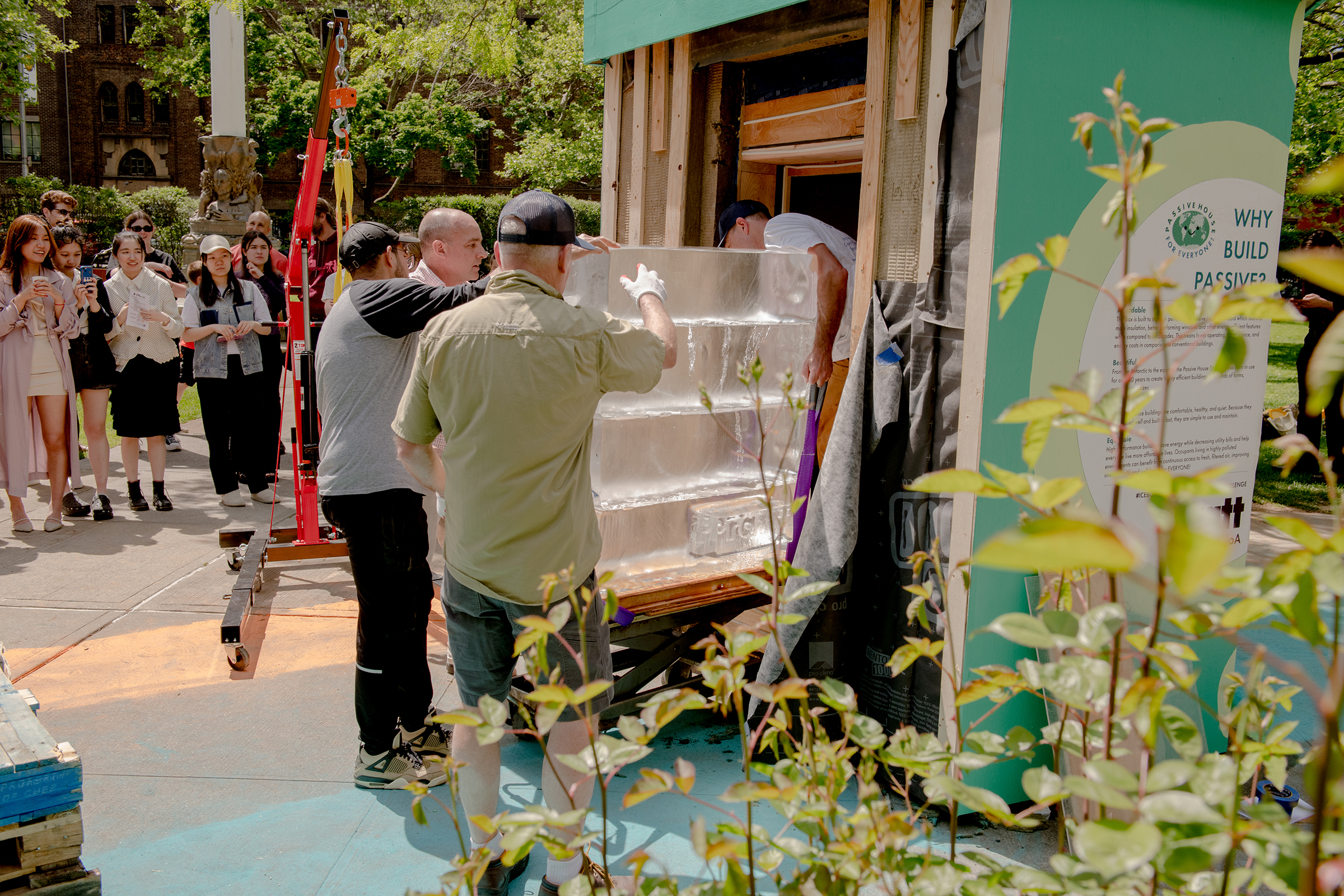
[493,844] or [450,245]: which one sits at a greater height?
[450,245]

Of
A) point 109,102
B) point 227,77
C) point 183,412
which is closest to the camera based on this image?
point 183,412

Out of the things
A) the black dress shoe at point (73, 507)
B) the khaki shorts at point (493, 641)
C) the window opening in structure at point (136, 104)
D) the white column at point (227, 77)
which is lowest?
Result: the black dress shoe at point (73, 507)

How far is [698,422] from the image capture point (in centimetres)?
405

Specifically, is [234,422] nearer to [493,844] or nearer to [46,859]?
[46,859]

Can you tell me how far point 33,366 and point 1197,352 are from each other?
22.3ft

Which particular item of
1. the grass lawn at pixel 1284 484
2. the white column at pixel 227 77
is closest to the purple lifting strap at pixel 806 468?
the grass lawn at pixel 1284 484

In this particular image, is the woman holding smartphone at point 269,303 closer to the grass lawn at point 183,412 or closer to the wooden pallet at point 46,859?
the grass lawn at point 183,412

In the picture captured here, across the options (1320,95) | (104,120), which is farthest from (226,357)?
(104,120)

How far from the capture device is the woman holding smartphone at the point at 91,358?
270 inches

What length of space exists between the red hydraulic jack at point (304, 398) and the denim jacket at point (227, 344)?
123cm

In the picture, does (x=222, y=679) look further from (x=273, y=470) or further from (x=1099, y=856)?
(x=1099, y=856)

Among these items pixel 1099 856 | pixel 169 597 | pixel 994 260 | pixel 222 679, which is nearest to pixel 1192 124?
pixel 994 260

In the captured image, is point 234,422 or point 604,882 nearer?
point 604,882

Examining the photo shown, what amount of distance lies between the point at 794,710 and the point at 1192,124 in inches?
97.2
